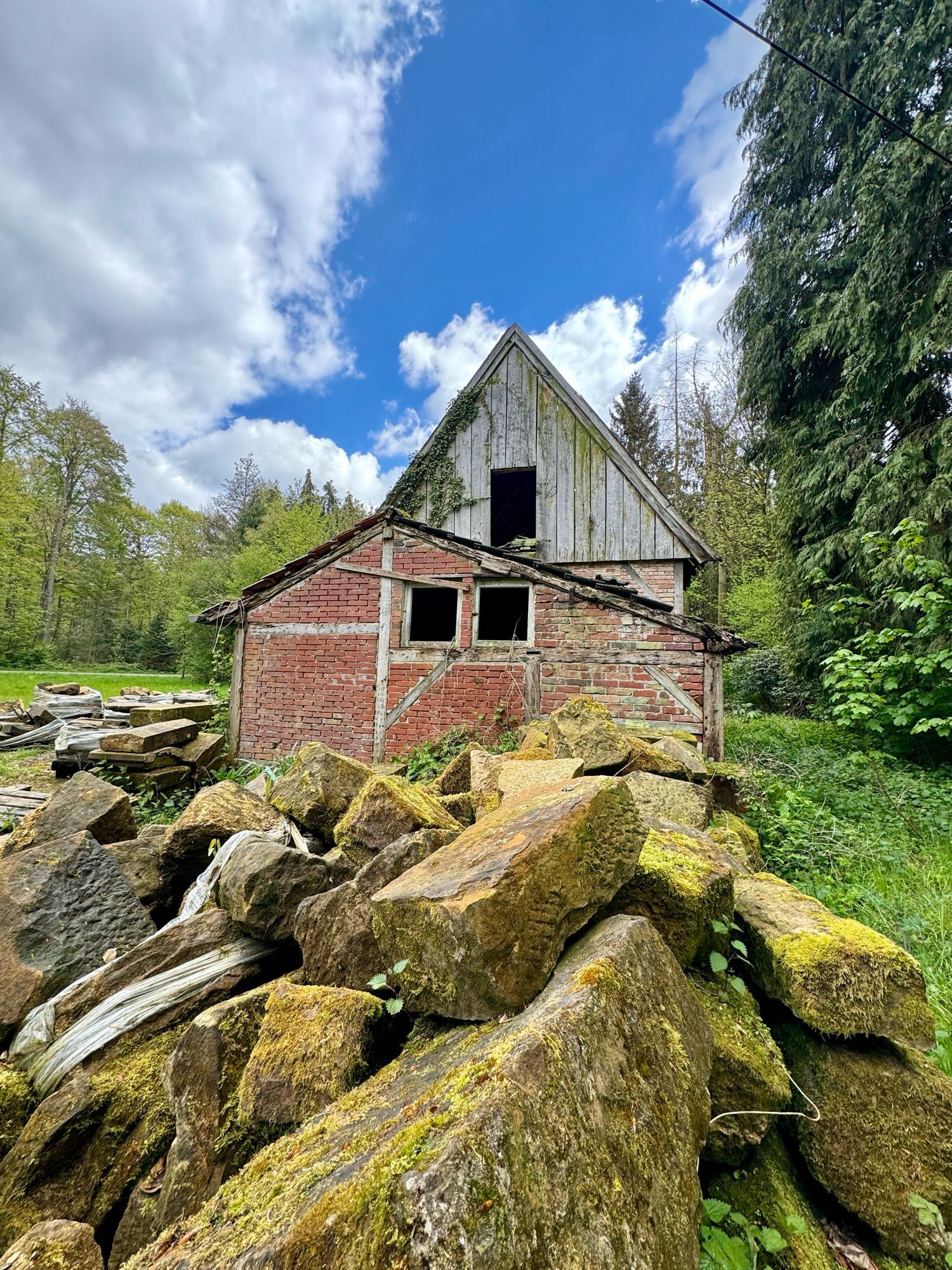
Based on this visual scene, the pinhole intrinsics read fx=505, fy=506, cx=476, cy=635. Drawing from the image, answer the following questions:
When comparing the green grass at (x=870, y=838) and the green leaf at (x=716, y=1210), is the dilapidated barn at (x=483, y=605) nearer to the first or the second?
the green grass at (x=870, y=838)

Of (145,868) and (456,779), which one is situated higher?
(456,779)

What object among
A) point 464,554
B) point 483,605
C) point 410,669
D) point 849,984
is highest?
point 464,554

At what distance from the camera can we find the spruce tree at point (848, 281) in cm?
863

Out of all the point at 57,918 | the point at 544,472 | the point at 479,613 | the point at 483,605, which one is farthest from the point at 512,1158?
the point at 544,472

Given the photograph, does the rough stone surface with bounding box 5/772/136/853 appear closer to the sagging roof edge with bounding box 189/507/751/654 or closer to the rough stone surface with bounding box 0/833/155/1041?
the rough stone surface with bounding box 0/833/155/1041

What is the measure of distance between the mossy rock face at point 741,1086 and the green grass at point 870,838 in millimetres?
1176

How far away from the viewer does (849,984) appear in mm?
1717

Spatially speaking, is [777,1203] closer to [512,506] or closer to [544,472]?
[544,472]

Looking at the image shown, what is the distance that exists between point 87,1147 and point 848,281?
1464cm

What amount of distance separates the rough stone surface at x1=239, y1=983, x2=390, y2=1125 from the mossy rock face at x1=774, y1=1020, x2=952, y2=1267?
1.44m

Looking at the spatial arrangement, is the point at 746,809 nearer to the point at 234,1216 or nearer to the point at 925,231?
the point at 234,1216

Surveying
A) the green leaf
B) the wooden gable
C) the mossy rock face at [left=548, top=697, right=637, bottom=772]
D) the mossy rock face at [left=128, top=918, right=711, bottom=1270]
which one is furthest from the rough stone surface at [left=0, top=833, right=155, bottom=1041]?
the wooden gable

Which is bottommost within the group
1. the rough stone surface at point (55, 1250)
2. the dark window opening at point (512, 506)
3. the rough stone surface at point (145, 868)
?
the rough stone surface at point (55, 1250)

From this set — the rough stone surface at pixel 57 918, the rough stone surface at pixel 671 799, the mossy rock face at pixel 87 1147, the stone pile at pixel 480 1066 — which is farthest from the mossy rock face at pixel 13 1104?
the rough stone surface at pixel 671 799
